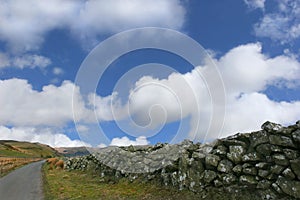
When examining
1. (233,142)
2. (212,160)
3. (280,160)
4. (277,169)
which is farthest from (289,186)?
(212,160)

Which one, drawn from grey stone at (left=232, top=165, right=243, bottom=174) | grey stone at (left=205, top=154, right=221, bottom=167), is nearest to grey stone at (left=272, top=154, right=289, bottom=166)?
grey stone at (left=232, top=165, right=243, bottom=174)

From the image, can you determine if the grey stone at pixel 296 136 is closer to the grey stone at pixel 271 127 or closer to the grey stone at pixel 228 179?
the grey stone at pixel 271 127

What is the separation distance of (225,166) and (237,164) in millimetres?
443

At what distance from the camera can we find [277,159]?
32.4ft

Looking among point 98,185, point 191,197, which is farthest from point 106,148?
point 191,197

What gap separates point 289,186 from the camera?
371 inches

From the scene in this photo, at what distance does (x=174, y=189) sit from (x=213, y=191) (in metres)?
2.15

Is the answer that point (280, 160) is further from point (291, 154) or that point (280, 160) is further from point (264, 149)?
point (264, 149)

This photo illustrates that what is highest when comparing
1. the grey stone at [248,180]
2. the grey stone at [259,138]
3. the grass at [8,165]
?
the grass at [8,165]

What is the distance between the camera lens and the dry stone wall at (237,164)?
9.72 m

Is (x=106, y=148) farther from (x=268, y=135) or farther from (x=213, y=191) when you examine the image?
(x=268, y=135)

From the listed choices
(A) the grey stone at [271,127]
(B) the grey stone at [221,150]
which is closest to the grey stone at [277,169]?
(A) the grey stone at [271,127]

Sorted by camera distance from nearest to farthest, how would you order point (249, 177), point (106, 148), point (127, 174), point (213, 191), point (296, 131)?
point (296, 131), point (249, 177), point (213, 191), point (127, 174), point (106, 148)

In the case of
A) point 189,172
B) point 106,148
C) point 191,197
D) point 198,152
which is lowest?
point 191,197
